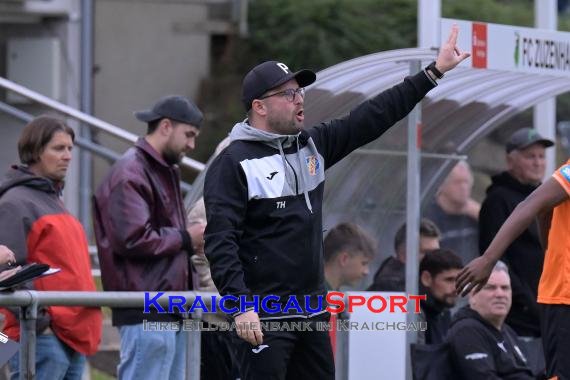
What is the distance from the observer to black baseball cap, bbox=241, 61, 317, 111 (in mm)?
5746

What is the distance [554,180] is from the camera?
5.73m

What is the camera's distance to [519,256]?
8.35 m

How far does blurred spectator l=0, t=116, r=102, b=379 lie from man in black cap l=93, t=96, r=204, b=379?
21 centimetres

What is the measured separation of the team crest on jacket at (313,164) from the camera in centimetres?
580

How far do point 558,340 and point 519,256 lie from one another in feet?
8.34

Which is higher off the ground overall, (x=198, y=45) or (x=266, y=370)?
(x=198, y=45)

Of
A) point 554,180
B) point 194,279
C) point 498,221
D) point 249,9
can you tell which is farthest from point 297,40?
point 554,180

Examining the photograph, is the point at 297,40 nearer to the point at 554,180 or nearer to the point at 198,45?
the point at 198,45

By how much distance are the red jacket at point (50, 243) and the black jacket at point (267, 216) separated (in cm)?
111

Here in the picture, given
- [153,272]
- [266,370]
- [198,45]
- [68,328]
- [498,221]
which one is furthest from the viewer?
[198,45]

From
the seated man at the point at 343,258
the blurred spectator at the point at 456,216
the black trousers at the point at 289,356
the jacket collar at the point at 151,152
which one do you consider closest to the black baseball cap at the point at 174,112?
the jacket collar at the point at 151,152

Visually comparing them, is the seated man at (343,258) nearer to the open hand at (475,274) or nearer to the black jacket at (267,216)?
the black jacket at (267,216)

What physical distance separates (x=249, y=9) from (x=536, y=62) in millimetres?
12089

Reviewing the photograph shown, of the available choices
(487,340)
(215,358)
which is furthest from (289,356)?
→ (487,340)
